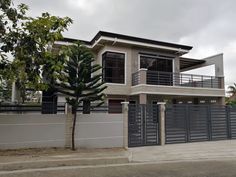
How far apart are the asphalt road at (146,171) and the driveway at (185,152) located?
3.62 feet

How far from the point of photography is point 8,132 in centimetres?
1009

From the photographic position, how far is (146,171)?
7.73m

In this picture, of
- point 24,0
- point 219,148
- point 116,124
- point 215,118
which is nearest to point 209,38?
point 215,118

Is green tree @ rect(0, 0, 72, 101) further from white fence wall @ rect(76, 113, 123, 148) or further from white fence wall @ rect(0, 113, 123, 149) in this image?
white fence wall @ rect(76, 113, 123, 148)

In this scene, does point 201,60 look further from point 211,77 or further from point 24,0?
point 24,0

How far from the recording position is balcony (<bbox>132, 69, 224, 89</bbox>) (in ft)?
53.5

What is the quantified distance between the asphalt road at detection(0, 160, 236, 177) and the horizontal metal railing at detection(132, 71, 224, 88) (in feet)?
28.4

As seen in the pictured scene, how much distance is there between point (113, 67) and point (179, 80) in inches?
205

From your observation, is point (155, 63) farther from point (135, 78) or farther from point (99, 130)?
point (99, 130)

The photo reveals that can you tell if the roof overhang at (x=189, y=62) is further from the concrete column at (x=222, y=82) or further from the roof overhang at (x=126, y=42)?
the concrete column at (x=222, y=82)

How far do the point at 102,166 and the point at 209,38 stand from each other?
15001mm

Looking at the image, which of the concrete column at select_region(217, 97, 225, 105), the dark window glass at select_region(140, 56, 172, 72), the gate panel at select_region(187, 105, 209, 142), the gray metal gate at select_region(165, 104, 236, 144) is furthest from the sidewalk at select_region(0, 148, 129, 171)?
the concrete column at select_region(217, 97, 225, 105)

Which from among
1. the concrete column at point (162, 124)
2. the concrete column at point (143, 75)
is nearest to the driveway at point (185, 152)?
the concrete column at point (162, 124)

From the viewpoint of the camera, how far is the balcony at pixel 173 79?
642 inches
